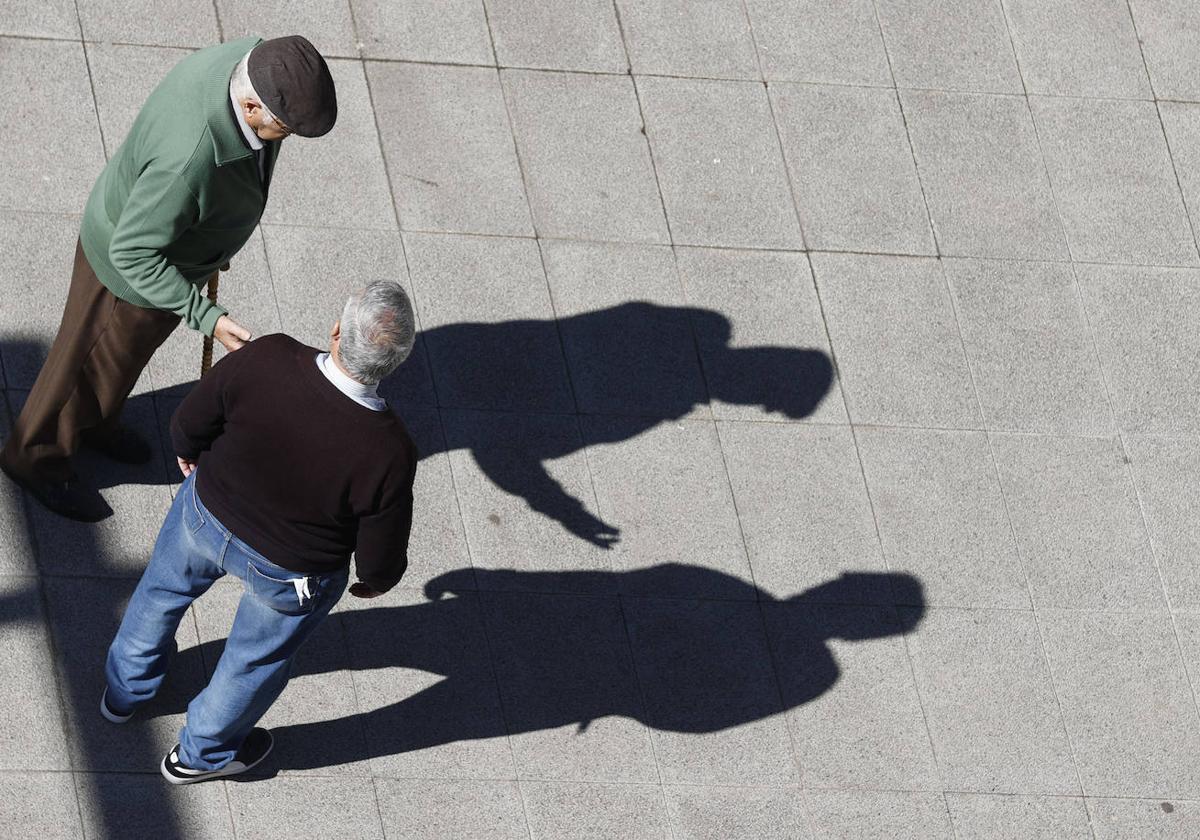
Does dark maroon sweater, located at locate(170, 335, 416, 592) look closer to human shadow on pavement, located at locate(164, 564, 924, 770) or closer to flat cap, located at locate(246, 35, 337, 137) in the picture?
flat cap, located at locate(246, 35, 337, 137)

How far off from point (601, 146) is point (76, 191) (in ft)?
7.44

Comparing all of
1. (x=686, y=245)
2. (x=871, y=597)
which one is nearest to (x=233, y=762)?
(x=871, y=597)

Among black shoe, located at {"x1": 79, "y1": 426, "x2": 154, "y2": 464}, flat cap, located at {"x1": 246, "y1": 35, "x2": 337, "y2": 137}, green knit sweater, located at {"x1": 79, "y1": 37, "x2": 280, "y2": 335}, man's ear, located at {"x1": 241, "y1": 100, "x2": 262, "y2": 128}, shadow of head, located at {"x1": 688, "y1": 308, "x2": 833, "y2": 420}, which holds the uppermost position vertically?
flat cap, located at {"x1": 246, "y1": 35, "x2": 337, "y2": 137}

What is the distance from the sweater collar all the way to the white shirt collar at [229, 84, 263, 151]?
1cm

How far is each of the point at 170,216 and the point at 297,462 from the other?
904 millimetres

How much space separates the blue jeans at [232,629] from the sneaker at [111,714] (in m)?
0.04

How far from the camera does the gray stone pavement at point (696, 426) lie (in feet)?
18.0

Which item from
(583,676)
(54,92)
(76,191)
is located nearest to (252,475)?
(583,676)

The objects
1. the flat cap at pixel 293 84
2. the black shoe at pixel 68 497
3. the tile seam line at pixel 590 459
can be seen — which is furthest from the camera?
the tile seam line at pixel 590 459

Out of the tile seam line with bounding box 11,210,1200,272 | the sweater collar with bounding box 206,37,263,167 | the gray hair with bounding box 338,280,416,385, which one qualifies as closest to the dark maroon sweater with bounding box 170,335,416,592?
the gray hair with bounding box 338,280,416,385

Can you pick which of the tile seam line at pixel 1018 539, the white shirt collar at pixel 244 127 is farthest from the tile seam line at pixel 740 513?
the white shirt collar at pixel 244 127

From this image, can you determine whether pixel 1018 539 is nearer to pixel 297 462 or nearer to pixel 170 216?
pixel 297 462

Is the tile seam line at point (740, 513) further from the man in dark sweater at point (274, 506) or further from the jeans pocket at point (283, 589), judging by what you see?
the jeans pocket at point (283, 589)

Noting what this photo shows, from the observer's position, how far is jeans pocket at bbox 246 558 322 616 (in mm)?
4453
